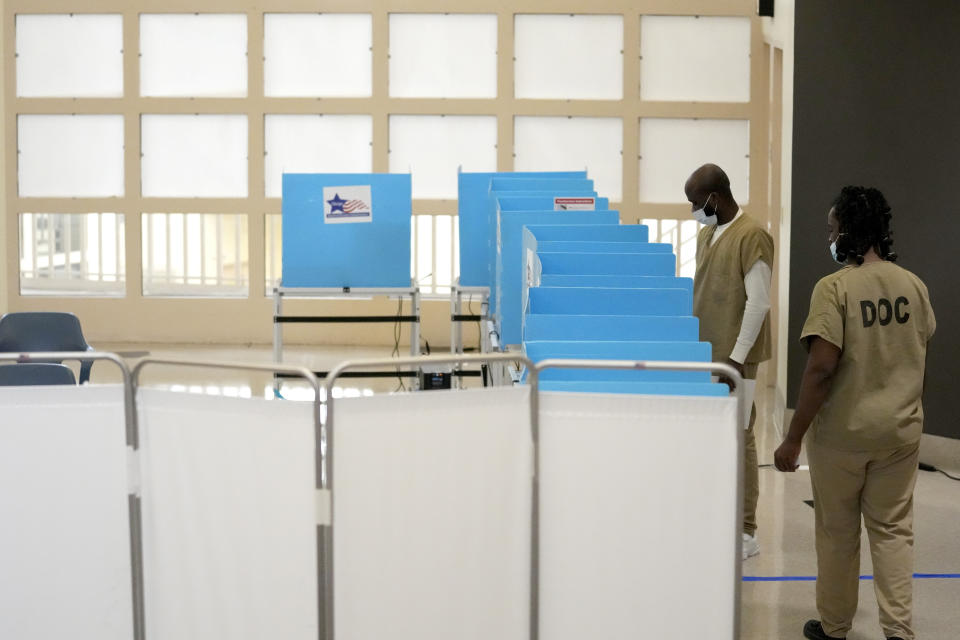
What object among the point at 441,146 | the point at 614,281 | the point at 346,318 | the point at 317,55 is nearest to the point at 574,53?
the point at 441,146

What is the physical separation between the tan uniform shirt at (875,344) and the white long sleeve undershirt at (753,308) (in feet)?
2.85

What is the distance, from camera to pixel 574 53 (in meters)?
10.2

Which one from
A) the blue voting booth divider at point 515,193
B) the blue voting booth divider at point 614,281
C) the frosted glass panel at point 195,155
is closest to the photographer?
the blue voting booth divider at point 614,281

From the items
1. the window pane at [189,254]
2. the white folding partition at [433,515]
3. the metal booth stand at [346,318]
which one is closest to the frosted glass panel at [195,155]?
the window pane at [189,254]

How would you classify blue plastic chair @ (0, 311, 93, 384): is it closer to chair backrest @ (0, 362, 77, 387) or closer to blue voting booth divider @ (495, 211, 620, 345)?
chair backrest @ (0, 362, 77, 387)

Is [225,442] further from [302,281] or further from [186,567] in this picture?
[302,281]

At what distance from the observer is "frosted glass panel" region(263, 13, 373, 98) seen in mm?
10328

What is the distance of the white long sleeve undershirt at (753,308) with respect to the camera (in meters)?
4.27

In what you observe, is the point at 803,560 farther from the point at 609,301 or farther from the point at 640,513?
the point at 640,513

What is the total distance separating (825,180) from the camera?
654cm

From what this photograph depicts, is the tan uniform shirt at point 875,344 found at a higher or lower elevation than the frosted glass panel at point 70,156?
lower

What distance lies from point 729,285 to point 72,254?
342 inches

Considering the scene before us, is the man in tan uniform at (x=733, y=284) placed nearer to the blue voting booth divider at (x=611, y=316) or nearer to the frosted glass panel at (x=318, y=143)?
the blue voting booth divider at (x=611, y=316)

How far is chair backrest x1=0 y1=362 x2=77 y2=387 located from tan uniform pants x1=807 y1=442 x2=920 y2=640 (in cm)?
274
